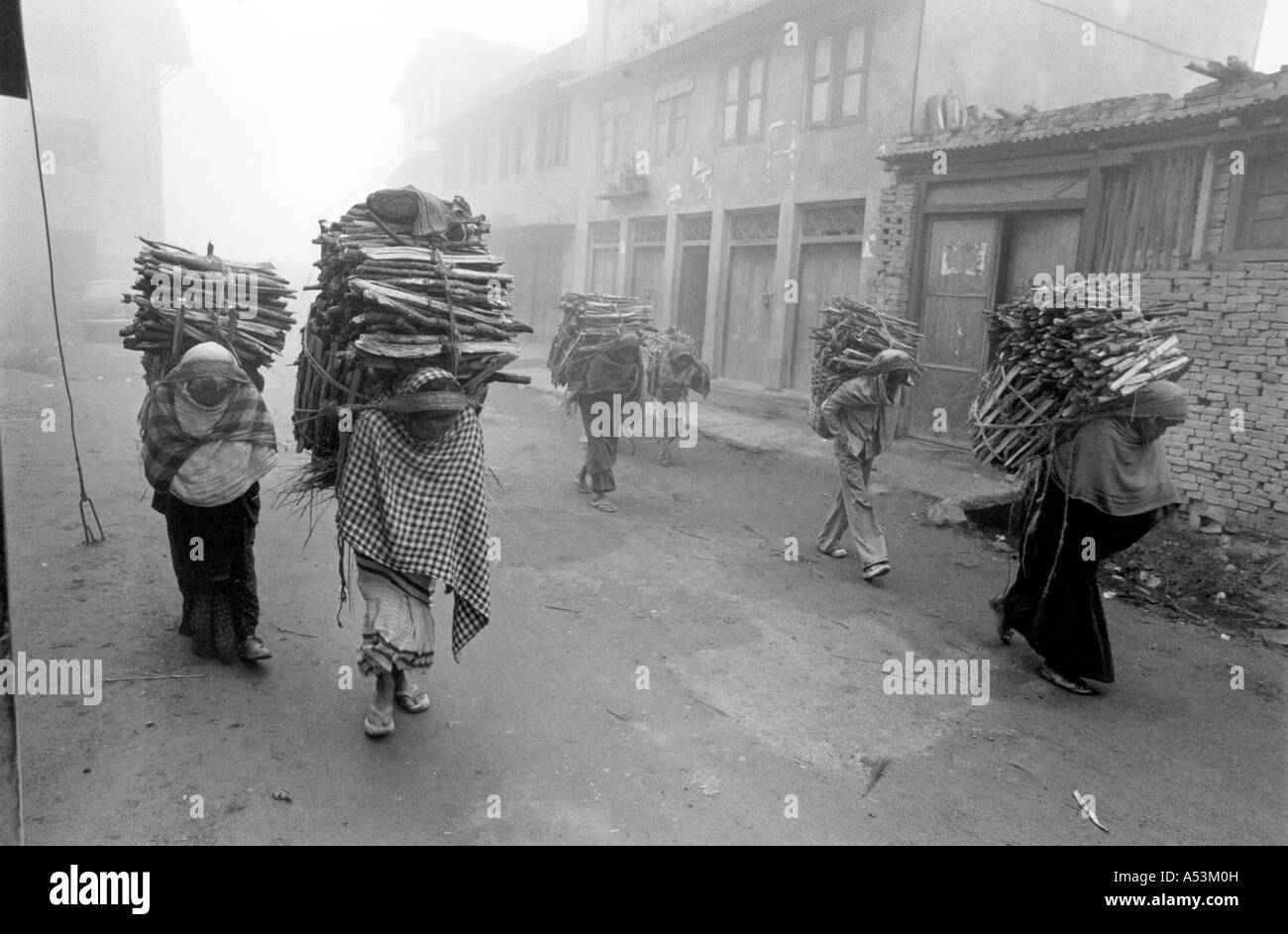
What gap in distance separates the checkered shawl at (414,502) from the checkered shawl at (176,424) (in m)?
0.90

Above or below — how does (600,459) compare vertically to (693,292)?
below

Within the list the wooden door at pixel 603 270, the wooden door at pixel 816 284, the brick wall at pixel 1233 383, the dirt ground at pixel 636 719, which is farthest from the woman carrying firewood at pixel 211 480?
the wooden door at pixel 603 270

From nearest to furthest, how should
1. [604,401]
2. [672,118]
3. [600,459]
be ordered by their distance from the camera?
1. [600,459]
2. [604,401]
3. [672,118]

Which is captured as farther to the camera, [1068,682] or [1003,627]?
[1003,627]

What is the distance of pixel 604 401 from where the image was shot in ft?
28.0

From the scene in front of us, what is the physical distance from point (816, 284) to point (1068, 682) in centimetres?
1042

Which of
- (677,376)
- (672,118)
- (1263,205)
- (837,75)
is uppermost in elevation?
(672,118)

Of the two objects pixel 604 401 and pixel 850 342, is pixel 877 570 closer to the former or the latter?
pixel 850 342

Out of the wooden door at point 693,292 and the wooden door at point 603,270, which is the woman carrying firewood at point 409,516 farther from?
the wooden door at point 603,270

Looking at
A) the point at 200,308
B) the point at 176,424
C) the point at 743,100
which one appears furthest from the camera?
the point at 743,100

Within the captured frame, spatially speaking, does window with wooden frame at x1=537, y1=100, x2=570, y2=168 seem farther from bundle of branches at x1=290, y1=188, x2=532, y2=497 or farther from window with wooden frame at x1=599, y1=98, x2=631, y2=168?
bundle of branches at x1=290, y1=188, x2=532, y2=497

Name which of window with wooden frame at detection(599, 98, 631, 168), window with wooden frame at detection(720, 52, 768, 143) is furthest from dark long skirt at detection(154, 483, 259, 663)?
window with wooden frame at detection(599, 98, 631, 168)

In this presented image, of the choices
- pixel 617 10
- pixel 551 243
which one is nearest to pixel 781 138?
pixel 617 10

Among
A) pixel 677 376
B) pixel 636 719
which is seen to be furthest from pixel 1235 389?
pixel 636 719
